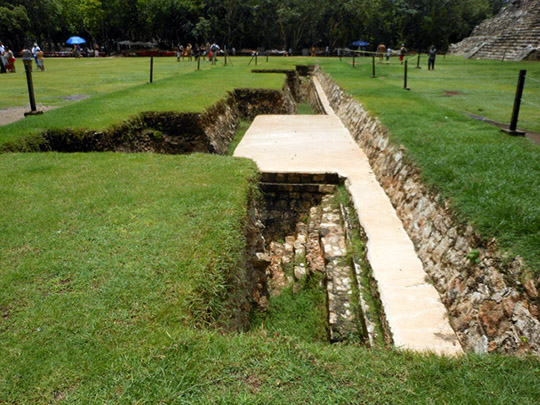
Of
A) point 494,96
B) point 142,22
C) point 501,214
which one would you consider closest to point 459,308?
point 501,214

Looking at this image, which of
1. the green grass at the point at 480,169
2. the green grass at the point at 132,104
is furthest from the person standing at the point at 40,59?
the green grass at the point at 480,169

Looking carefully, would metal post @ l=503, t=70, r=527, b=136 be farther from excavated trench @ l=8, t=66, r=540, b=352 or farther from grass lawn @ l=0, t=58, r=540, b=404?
excavated trench @ l=8, t=66, r=540, b=352

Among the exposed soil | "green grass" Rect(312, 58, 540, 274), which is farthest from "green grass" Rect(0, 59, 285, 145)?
"green grass" Rect(312, 58, 540, 274)

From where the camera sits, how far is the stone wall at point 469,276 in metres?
3.71

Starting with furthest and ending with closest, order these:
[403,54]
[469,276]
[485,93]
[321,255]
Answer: [403,54]
[485,93]
[321,255]
[469,276]

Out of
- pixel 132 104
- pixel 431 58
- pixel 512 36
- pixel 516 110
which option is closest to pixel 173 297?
pixel 516 110

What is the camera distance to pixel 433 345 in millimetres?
4305

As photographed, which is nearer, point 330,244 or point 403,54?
point 330,244

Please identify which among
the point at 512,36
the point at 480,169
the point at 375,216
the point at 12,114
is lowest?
the point at 375,216

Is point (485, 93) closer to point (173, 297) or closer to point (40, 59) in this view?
point (173, 297)

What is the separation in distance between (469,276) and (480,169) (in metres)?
2.47

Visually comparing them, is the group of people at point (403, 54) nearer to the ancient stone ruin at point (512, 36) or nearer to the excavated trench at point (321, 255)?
the ancient stone ruin at point (512, 36)

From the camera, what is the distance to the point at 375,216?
730cm

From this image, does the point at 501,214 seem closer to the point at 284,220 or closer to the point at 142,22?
the point at 284,220
